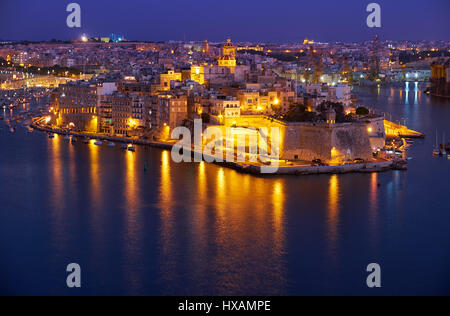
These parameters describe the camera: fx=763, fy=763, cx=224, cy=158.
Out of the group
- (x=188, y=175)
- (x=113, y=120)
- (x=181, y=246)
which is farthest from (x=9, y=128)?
(x=181, y=246)

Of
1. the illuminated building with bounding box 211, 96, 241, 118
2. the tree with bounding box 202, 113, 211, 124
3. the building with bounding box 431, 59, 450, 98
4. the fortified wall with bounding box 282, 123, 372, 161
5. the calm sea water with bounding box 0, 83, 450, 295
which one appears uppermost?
the building with bounding box 431, 59, 450, 98

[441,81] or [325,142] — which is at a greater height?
[441,81]

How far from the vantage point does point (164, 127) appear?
436 inches

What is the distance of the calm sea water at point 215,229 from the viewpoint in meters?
A: 5.54

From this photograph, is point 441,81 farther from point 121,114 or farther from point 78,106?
point 121,114

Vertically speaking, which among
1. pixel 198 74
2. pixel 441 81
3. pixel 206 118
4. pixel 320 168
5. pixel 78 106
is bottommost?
pixel 320 168

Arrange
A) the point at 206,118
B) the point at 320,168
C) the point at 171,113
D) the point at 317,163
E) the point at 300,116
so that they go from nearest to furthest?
1. the point at 320,168
2. the point at 317,163
3. the point at 300,116
4. the point at 206,118
5. the point at 171,113

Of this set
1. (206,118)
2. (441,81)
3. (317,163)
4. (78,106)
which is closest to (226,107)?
(206,118)

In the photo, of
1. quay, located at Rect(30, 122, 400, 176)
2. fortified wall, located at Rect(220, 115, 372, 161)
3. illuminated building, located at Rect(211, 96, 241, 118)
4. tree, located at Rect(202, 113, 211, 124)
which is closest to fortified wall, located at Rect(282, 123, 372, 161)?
fortified wall, located at Rect(220, 115, 372, 161)

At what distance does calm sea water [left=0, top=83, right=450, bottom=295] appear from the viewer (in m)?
5.54

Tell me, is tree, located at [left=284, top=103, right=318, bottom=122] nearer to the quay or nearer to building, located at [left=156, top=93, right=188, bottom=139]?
the quay

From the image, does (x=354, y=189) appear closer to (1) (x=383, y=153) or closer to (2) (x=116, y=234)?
(1) (x=383, y=153)

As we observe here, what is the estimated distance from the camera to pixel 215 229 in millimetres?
6609

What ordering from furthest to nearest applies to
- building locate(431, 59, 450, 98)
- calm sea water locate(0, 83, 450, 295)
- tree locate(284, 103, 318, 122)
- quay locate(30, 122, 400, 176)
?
building locate(431, 59, 450, 98) < tree locate(284, 103, 318, 122) < quay locate(30, 122, 400, 176) < calm sea water locate(0, 83, 450, 295)
